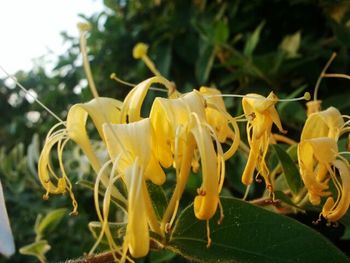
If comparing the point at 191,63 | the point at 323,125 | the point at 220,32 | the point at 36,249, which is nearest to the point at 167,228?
the point at 323,125

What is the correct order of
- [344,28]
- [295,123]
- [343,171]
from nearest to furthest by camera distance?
[343,171], [295,123], [344,28]

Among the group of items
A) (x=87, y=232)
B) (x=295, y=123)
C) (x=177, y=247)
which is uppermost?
(x=177, y=247)

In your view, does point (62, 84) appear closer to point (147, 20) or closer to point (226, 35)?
point (147, 20)

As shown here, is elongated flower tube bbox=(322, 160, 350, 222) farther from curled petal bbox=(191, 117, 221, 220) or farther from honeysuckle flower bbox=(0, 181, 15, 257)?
honeysuckle flower bbox=(0, 181, 15, 257)

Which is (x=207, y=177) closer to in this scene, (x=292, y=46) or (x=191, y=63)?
(x=292, y=46)

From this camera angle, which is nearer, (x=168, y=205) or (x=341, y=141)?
(x=168, y=205)

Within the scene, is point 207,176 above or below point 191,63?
above

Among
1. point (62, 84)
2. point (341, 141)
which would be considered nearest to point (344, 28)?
point (341, 141)
